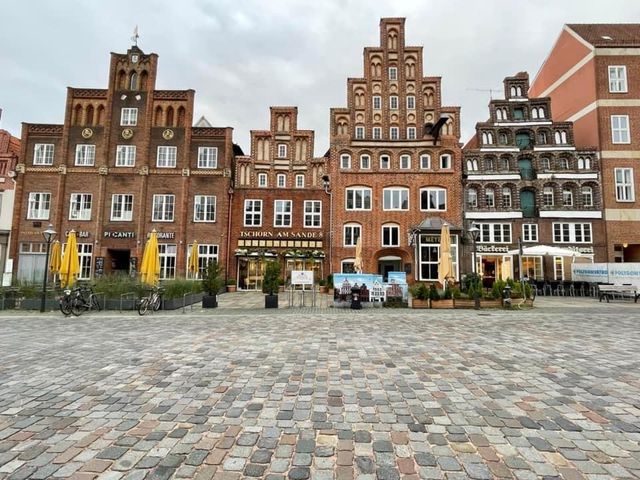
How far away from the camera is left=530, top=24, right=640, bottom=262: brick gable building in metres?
24.4

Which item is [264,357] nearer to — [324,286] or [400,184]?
[324,286]

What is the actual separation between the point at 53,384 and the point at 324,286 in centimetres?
1928

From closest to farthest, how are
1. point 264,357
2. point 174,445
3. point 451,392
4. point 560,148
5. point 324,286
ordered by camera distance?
point 174,445
point 451,392
point 264,357
point 324,286
point 560,148

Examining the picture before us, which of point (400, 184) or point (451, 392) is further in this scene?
point (400, 184)

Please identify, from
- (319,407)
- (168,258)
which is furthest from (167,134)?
(319,407)

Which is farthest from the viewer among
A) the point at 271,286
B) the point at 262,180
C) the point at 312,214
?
the point at 262,180

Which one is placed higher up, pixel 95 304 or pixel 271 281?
pixel 271 281

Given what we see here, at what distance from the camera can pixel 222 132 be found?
2644 centimetres

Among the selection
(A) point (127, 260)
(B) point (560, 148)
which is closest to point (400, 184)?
(B) point (560, 148)

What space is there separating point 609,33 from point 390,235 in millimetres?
25846

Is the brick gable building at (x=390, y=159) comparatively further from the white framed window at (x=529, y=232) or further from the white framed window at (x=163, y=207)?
the white framed window at (x=163, y=207)

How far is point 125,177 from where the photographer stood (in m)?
26.1

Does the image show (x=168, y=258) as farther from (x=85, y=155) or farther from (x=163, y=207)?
(x=85, y=155)

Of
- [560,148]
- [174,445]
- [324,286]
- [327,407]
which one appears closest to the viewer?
[174,445]
